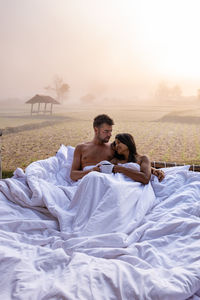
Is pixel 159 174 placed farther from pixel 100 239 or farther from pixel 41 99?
pixel 41 99

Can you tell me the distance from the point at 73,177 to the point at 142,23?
3558mm

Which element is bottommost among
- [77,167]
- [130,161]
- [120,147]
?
[77,167]

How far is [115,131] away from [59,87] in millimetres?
1311

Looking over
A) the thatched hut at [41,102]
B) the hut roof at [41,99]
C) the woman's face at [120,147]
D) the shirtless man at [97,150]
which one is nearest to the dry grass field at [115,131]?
the thatched hut at [41,102]

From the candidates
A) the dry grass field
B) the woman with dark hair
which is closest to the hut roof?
the dry grass field

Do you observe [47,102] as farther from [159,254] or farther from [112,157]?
[159,254]

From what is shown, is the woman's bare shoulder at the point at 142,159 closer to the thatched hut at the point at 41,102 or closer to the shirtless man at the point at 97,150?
the shirtless man at the point at 97,150

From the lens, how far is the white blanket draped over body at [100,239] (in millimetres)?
929

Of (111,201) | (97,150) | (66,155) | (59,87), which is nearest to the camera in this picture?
(111,201)

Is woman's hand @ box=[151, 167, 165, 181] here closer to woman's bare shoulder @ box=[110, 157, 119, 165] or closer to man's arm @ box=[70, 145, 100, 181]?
woman's bare shoulder @ box=[110, 157, 119, 165]

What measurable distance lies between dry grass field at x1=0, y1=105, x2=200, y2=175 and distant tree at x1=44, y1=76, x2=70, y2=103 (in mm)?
319

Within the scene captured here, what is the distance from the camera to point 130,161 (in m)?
2.32

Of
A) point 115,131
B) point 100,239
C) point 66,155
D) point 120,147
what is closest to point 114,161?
point 120,147

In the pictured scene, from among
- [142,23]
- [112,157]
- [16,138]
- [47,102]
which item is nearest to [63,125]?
[47,102]
